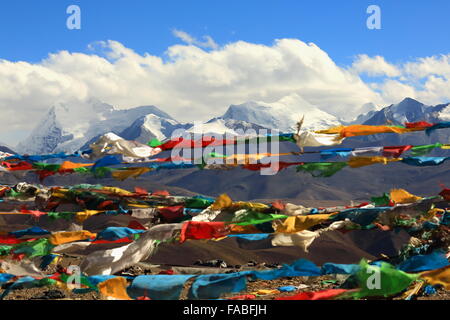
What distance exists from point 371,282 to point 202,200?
2.82 meters

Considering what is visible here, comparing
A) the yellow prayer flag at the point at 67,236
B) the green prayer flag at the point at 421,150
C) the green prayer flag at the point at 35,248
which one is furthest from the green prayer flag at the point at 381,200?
the green prayer flag at the point at 35,248

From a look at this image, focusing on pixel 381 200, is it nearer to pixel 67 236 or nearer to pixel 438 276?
pixel 438 276

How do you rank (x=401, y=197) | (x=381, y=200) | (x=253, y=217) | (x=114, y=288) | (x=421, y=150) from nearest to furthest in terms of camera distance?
(x=114, y=288), (x=253, y=217), (x=421, y=150), (x=401, y=197), (x=381, y=200)

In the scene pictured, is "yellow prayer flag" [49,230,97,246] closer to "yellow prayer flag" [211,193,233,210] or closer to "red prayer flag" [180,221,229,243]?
"red prayer flag" [180,221,229,243]

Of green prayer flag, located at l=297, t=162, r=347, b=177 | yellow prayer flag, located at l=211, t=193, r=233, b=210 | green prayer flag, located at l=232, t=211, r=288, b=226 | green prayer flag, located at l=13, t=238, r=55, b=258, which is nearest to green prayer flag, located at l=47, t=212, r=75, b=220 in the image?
green prayer flag, located at l=13, t=238, r=55, b=258

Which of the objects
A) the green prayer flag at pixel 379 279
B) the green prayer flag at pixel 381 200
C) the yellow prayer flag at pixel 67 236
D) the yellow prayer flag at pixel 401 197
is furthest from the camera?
the green prayer flag at pixel 381 200

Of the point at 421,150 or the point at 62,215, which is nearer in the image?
the point at 421,150

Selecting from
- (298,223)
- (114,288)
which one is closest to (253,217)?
(298,223)

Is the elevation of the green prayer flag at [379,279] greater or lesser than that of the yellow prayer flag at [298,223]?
lesser

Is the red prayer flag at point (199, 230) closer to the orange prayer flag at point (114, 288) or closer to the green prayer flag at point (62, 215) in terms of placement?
the orange prayer flag at point (114, 288)

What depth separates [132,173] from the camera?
6.70m

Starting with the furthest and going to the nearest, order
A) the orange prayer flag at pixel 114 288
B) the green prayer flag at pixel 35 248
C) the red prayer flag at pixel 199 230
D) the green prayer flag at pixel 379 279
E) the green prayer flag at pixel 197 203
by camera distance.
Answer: the green prayer flag at pixel 197 203 < the green prayer flag at pixel 35 248 < the red prayer flag at pixel 199 230 < the orange prayer flag at pixel 114 288 < the green prayer flag at pixel 379 279
